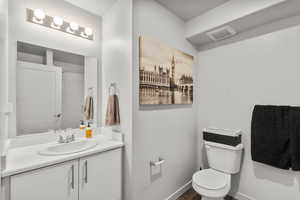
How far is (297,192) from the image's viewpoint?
1.47 metres

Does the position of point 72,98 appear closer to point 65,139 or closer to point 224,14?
point 65,139

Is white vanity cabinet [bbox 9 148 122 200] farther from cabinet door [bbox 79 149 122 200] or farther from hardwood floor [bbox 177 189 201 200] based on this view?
hardwood floor [bbox 177 189 201 200]

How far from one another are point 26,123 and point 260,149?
8.19 feet

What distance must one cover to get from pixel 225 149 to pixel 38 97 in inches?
86.4

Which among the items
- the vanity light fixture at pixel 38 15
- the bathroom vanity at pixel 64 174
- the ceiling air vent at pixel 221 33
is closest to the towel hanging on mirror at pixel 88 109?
the bathroom vanity at pixel 64 174

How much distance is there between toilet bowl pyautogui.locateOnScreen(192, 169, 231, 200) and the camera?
143cm

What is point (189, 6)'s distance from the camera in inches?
68.4

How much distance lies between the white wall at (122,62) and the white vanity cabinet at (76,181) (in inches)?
4.5

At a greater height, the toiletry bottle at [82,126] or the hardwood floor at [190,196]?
the toiletry bottle at [82,126]

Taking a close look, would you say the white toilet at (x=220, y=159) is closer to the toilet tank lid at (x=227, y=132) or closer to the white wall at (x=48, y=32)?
the toilet tank lid at (x=227, y=132)

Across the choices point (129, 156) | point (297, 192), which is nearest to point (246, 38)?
point (297, 192)

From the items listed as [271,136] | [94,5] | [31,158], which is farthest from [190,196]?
[94,5]

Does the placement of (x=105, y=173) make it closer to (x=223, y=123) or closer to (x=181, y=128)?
(x=181, y=128)

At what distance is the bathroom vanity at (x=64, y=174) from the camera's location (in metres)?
0.96
